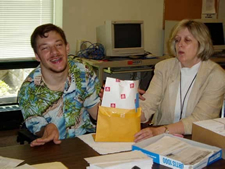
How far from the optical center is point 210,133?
5.62ft

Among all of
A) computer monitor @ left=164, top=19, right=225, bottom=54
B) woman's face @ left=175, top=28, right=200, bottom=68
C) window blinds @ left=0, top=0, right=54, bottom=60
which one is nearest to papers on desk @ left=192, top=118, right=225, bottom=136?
woman's face @ left=175, top=28, right=200, bottom=68

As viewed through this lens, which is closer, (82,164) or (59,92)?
(82,164)

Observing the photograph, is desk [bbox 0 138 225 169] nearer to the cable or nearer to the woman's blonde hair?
the woman's blonde hair

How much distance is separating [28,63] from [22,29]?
→ 0.41 m

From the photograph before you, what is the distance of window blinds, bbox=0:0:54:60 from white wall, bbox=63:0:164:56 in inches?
12.0

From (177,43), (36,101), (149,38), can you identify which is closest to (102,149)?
(36,101)

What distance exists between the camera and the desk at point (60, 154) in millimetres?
1544

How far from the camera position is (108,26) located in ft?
13.9

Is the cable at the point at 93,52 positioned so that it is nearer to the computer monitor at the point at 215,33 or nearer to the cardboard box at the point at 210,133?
the computer monitor at the point at 215,33

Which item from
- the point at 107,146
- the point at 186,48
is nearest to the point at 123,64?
the point at 186,48

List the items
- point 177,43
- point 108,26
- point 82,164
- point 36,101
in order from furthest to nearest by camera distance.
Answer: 1. point 108,26
2. point 177,43
3. point 36,101
4. point 82,164

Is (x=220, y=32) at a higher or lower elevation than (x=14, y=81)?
higher

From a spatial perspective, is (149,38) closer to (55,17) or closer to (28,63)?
(55,17)

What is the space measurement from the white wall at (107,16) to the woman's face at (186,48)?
7.16ft
